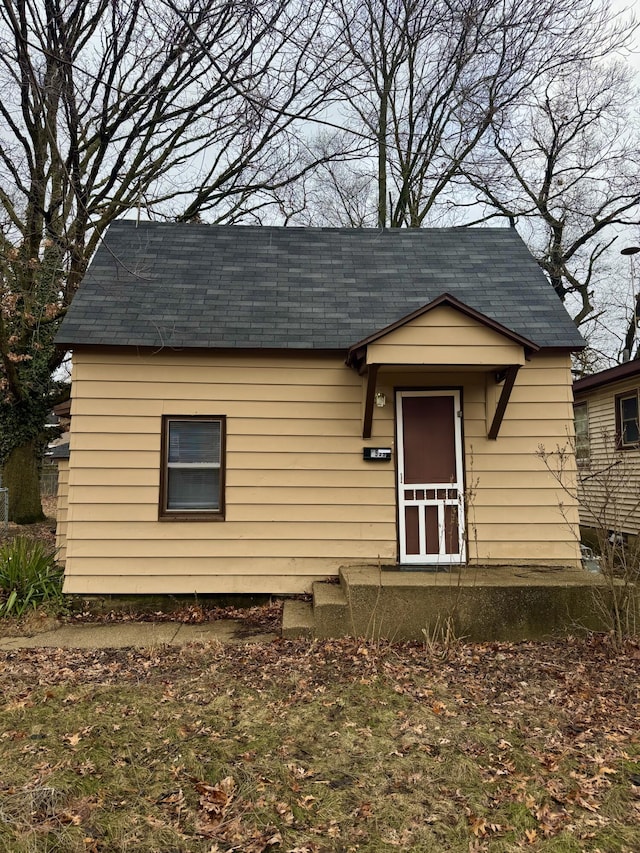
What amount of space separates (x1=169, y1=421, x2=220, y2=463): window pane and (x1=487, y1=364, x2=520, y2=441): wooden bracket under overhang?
3396 mm

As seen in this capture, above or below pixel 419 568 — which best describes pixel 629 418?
above

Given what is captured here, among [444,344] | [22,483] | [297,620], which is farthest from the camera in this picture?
[22,483]

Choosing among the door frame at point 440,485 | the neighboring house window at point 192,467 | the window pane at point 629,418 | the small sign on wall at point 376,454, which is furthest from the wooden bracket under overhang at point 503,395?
the window pane at point 629,418

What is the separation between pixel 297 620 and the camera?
18.4 ft

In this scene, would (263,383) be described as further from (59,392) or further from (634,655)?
(59,392)

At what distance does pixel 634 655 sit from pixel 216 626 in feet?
13.5

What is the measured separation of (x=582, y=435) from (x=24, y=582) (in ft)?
42.1

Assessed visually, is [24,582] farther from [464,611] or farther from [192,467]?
[464,611]

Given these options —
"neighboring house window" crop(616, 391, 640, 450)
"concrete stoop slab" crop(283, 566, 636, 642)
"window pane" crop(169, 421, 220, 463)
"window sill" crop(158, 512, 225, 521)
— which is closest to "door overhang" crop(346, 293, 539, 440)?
"window pane" crop(169, 421, 220, 463)

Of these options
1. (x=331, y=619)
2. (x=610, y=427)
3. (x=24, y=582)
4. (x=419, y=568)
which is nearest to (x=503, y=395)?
(x=419, y=568)

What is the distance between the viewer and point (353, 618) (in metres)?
5.35

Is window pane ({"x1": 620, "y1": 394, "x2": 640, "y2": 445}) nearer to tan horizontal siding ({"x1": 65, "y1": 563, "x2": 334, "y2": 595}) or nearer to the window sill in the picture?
tan horizontal siding ({"x1": 65, "y1": 563, "x2": 334, "y2": 595})

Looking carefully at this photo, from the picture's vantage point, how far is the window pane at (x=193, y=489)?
6.67 metres

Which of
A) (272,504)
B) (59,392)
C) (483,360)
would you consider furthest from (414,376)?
(59,392)
